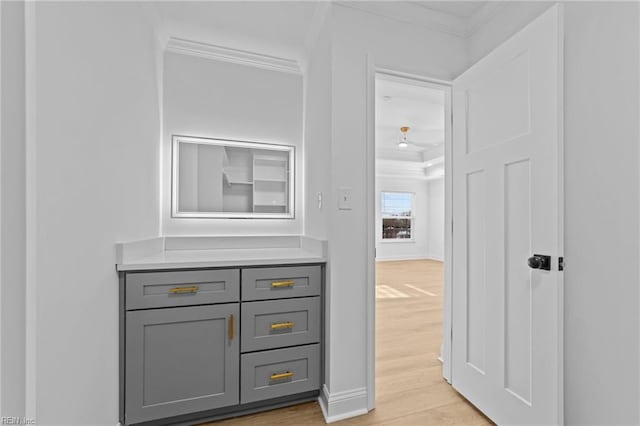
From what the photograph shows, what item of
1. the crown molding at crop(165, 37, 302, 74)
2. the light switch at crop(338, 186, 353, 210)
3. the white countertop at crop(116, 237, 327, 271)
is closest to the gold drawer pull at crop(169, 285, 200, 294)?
the white countertop at crop(116, 237, 327, 271)

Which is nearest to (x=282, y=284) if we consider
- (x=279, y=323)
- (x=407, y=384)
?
(x=279, y=323)

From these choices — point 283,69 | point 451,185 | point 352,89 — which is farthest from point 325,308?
point 283,69

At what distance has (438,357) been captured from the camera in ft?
7.57

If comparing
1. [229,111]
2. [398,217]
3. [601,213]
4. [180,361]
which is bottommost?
[180,361]

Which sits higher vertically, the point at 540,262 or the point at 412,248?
the point at 540,262

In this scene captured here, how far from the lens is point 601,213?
1.22 meters

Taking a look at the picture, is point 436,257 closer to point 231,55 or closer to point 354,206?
point 354,206

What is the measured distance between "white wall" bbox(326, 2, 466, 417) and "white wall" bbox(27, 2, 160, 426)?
1.09m

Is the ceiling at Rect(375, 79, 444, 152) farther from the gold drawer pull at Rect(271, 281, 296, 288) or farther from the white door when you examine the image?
the gold drawer pull at Rect(271, 281, 296, 288)

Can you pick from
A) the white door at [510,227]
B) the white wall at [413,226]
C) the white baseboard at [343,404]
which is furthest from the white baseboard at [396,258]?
the white baseboard at [343,404]

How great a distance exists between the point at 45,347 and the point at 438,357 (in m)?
2.43

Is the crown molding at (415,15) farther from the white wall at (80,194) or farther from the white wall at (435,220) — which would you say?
the white wall at (435,220)

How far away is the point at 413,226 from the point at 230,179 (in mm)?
6619

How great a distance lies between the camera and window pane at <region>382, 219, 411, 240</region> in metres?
7.80
